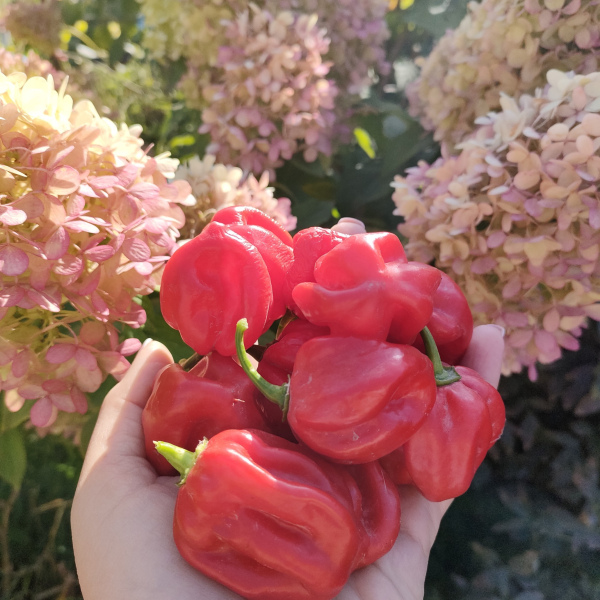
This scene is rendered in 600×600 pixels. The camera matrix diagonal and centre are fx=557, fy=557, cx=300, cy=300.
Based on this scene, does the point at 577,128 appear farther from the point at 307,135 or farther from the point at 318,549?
the point at 318,549

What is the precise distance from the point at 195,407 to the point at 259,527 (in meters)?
0.21

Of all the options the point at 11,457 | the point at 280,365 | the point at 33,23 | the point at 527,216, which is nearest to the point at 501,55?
the point at 527,216

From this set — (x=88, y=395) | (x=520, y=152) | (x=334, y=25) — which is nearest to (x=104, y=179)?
(x=88, y=395)

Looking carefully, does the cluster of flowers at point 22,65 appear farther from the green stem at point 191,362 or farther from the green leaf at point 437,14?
the green leaf at point 437,14

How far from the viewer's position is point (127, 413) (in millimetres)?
932

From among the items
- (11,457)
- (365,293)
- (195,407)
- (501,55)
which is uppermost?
(501,55)

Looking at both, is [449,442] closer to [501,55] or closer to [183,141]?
[501,55]

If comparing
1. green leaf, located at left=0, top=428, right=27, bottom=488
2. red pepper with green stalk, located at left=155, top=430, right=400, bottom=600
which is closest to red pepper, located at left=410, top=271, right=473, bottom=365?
red pepper with green stalk, located at left=155, top=430, right=400, bottom=600

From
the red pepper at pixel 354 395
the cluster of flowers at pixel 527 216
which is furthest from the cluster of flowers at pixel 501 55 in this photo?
the red pepper at pixel 354 395

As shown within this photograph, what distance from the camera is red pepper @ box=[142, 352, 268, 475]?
862 mm

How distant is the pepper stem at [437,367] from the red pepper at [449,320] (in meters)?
0.07

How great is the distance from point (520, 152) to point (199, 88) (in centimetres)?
85

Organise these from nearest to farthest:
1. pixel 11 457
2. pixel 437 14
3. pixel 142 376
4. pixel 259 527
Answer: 1. pixel 259 527
2. pixel 142 376
3. pixel 11 457
4. pixel 437 14

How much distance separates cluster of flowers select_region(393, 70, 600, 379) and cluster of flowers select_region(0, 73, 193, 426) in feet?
1.78
